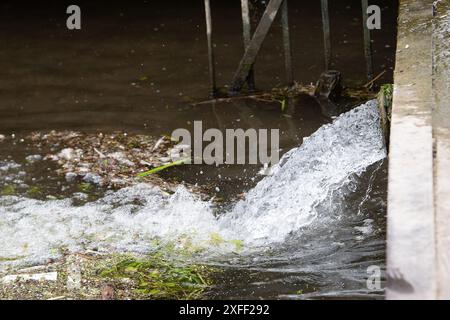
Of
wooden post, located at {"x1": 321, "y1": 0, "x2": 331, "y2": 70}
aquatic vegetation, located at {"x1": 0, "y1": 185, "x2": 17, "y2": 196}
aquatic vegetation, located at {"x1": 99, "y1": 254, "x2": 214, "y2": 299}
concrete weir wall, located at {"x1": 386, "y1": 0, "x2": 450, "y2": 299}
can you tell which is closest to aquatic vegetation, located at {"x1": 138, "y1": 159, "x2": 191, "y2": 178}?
aquatic vegetation, located at {"x1": 0, "y1": 185, "x2": 17, "y2": 196}

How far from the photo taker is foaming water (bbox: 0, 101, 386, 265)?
5594 mm

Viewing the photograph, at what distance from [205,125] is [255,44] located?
106cm

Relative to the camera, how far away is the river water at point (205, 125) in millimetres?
5180

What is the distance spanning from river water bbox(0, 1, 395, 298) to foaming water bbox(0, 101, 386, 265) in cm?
1

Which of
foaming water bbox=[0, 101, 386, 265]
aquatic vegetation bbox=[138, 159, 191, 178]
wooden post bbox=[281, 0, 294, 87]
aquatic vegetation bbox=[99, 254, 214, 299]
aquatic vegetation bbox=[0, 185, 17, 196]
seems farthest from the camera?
wooden post bbox=[281, 0, 294, 87]

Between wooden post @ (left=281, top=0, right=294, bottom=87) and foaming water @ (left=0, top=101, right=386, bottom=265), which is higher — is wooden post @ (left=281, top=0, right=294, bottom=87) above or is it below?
above

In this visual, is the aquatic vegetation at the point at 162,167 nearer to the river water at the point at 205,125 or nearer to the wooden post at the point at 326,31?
the river water at the point at 205,125

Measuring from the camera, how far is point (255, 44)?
27.5 feet

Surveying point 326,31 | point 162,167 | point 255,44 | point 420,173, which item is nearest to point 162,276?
point 420,173

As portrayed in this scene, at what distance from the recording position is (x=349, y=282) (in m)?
4.59

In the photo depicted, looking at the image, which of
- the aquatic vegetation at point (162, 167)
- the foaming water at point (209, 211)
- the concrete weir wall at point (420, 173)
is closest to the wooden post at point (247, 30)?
the aquatic vegetation at point (162, 167)

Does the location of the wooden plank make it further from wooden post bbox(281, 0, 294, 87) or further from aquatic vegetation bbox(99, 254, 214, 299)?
aquatic vegetation bbox(99, 254, 214, 299)

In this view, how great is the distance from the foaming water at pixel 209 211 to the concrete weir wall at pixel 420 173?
923 millimetres

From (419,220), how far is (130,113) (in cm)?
528
